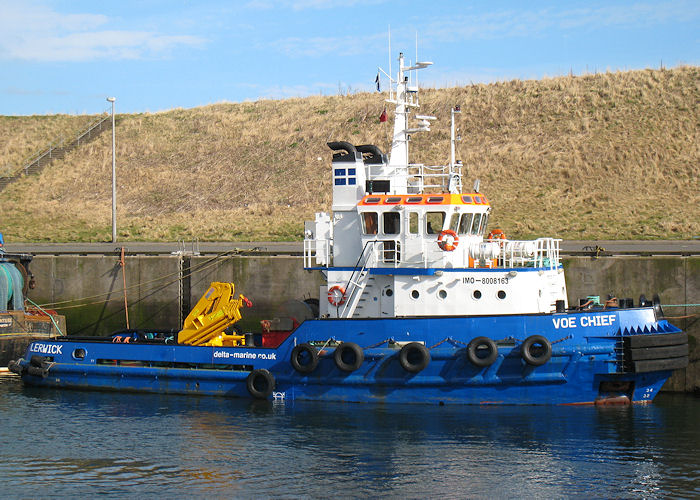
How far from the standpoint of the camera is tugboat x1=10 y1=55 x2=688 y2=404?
48.8 feet

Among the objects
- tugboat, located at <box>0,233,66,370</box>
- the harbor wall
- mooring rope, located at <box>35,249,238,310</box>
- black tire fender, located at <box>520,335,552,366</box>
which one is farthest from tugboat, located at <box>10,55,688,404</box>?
mooring rope, located at <box>35,249,238,310</box>

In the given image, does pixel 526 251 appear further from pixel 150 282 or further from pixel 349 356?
pixel 150 282

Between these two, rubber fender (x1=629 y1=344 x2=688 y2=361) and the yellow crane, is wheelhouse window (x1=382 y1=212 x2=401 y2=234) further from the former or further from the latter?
rubber fender (x1=629 y1=344 x2=688 y2=361)

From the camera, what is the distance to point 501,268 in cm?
1545

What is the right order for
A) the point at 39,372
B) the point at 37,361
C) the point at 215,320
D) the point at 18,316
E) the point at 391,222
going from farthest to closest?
1. the point at 18,316
2. the point at 37,361
3. the point at 39,372
4. the point at 215,320
5. the point at 391,222

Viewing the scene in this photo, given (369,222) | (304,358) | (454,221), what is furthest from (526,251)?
(304,358)

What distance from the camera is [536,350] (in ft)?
48.3

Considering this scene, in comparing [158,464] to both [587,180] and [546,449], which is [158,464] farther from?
[587,180]

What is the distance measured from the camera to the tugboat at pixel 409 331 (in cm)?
1488

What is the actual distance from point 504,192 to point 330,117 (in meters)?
14.7

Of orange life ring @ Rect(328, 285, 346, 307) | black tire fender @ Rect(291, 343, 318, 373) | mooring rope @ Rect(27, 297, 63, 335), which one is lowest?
black tire fender @ Rect(291, 343, 318, 373)

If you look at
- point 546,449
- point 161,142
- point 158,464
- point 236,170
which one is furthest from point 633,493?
point 161,142

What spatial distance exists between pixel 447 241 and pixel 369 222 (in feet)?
5.78

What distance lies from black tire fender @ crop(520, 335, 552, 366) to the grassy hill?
15410 millimetres
